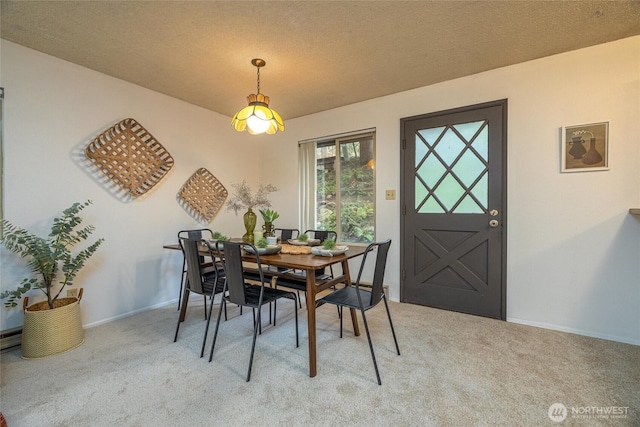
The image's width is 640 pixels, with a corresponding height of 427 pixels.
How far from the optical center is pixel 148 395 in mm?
1558

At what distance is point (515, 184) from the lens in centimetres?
250

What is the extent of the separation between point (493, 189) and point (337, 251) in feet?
5.69

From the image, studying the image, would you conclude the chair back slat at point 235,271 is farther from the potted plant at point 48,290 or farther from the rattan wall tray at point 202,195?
the rattan wall tray at point 202,195

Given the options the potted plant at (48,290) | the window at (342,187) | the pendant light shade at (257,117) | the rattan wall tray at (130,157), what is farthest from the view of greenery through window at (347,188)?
the potted plant at (48,290)

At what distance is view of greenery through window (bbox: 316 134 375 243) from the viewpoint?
135 inches

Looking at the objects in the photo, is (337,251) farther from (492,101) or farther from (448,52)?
(492,101)

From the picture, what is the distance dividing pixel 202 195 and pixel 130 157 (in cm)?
88

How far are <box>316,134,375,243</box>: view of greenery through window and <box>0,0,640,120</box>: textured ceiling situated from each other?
0.94m

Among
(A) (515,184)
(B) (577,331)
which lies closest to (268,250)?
(A) (515,184)

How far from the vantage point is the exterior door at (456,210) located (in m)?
2.57

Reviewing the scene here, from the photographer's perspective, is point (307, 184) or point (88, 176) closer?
point (88, 176)

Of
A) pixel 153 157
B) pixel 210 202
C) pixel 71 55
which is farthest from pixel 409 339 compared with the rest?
pixel 71 55

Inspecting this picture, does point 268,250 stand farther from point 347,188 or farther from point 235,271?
point 347,188

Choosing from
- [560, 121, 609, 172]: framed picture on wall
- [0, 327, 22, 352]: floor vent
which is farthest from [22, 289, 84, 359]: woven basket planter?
[560, 121, 609, 172]: framed picture on wall
